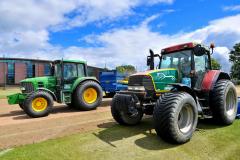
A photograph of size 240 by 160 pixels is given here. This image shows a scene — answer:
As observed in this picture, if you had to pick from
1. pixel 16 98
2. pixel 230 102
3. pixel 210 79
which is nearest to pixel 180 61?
pixel 210 79

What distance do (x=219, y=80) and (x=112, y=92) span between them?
8408 millimetres

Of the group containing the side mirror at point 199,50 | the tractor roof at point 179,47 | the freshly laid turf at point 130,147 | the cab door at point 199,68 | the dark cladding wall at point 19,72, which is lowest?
the freshly laid turf at point 130,147

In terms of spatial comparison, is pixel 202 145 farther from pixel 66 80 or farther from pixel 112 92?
pixel 112 92

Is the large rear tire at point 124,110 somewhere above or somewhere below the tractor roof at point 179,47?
below

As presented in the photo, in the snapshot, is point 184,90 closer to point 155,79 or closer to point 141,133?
point 155,79

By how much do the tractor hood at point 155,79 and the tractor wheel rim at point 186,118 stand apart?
0.84m

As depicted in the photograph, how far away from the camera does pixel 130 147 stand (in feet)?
19.9

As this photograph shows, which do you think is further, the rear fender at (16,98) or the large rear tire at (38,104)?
the rear fender at (16,98)

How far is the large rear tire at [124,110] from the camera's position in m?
7.25

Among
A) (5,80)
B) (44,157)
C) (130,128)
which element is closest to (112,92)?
(130,128)

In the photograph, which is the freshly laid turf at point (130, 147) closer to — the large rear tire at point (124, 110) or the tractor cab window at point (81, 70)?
the large rear tire at point (124, 110)

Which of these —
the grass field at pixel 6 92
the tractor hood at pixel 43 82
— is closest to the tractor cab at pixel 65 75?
the tractor hood at pixel 43 82

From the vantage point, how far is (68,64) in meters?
12.3

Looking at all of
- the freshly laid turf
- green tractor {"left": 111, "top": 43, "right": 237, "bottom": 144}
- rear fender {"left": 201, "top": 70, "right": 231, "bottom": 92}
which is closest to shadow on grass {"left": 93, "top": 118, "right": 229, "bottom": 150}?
the freshly laid turf
